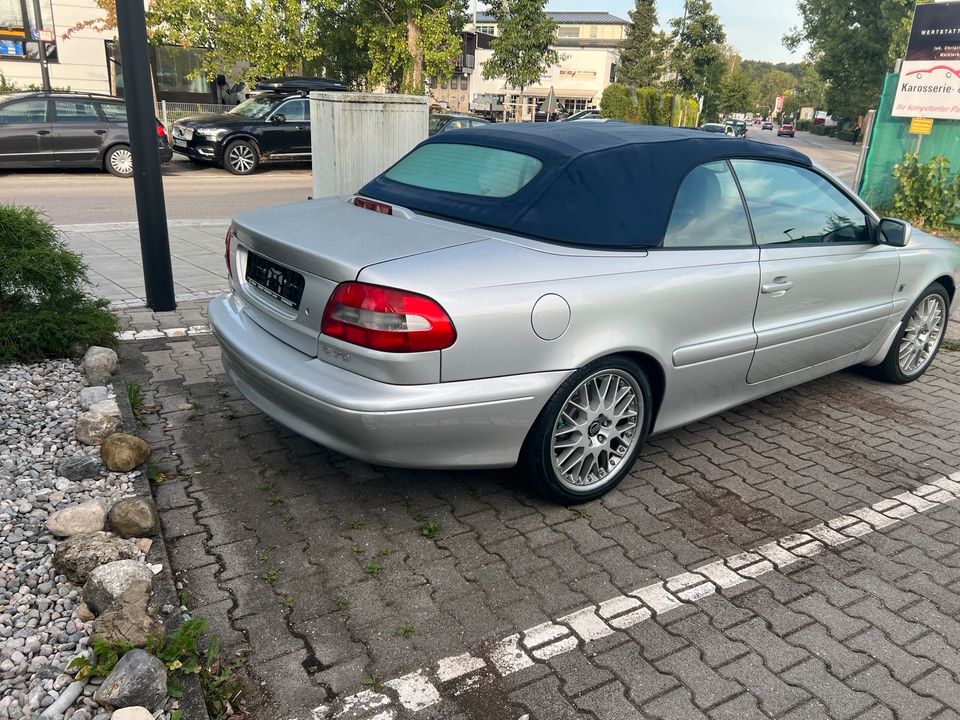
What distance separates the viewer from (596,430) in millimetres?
3613

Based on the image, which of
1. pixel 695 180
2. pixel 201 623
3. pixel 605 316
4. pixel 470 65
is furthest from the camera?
pixel 470 65

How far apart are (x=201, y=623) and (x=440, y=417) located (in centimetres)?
110

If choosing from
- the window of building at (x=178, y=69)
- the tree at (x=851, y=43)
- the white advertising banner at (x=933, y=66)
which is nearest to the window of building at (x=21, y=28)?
the window of building at (x=178, y=69)

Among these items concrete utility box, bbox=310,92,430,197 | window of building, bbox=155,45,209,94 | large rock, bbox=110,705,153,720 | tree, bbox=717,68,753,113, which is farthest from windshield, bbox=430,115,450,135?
tree, bbox=717,68,753,113

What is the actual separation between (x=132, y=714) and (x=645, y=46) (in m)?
76.5

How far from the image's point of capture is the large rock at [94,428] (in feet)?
12.6

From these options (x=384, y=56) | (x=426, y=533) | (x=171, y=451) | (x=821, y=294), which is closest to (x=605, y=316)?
(x=426, y=533)

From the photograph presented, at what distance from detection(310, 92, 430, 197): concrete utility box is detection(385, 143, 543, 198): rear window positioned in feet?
13.0

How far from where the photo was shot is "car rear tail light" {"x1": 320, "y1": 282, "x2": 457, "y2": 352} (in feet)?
A: 9.71

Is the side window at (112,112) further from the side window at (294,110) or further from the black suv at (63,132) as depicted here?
the side window at (294,110)

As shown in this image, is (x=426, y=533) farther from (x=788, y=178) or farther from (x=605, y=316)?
(x=788, y=178)

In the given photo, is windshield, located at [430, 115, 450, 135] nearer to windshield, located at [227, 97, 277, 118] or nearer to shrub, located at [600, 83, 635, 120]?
windshield, located at [227, 97, 277, 118]

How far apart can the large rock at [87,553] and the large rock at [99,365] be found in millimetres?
1773

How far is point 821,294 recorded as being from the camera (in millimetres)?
4410
